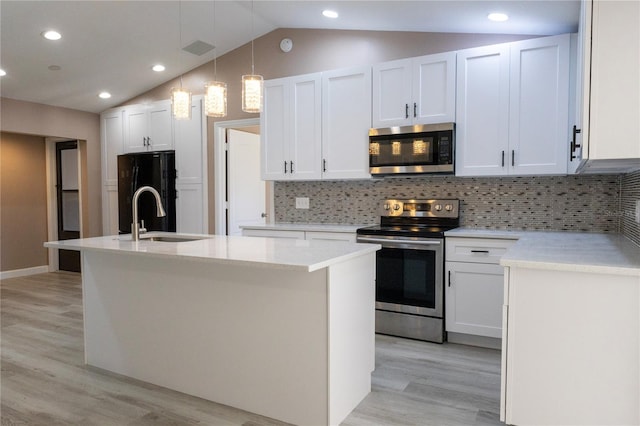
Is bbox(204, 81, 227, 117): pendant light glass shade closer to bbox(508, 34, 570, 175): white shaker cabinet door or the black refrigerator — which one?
bbox(508, 34, 570, 175): white shaker cabinet door

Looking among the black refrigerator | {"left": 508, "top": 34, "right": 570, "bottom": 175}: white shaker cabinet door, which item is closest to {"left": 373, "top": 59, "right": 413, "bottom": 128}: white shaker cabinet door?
{"left": 508, "top": 34, "right": 570, "bottom": 175}: white shaker cabinet door

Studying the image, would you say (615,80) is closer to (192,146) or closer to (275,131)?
(275,131)

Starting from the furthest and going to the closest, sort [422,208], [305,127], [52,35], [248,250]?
[305,127]
[52,35]
[422,208]
[248,250]

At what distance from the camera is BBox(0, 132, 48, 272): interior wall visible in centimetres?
618

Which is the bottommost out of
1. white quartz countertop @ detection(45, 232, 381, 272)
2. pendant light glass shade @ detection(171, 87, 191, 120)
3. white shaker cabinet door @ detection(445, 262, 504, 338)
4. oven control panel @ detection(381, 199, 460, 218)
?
white shaker cabinet door @ detection(445, 262, 504, 338)

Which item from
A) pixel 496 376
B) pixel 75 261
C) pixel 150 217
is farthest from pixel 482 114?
pixel 75 261

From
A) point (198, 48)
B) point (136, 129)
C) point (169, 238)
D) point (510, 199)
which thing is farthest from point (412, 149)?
point (136, 129)

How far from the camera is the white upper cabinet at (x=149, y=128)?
220 inches

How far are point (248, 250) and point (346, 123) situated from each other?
6.79ft

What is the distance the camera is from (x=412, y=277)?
139 inches

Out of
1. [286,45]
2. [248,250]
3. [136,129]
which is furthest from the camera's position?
[136,129]

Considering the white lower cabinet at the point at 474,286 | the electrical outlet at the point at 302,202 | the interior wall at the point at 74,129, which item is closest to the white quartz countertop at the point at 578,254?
the white lower cabinet at the point at 474,286

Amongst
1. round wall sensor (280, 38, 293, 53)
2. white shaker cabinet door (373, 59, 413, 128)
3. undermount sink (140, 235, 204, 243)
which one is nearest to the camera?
undermount sink (140, 235, 204, 243)

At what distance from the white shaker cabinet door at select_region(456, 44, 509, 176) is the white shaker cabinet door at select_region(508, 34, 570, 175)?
0.21 feet
